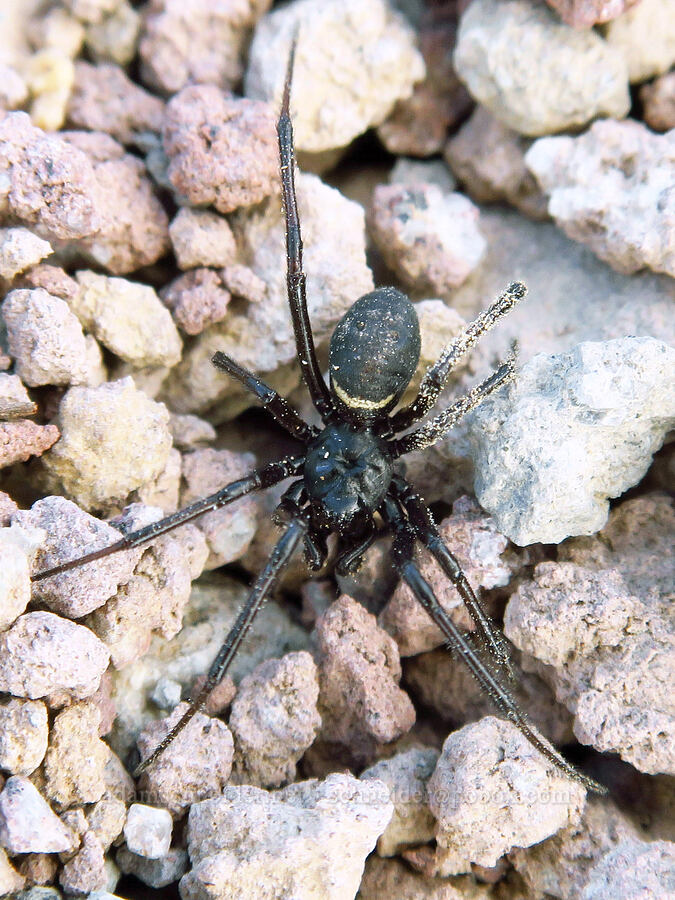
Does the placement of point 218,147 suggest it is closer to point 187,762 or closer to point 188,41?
point 188,41

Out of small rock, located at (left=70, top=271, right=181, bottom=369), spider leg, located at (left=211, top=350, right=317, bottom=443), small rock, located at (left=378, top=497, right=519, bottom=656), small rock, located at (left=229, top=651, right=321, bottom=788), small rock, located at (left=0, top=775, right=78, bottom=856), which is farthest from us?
spider leg, located at (left=211, top=350, right=317, bottom=443)

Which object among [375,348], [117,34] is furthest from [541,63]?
[117,34]

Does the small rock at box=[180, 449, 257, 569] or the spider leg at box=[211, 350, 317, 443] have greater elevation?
the spider leg at box=[211, 350, 317, 443]

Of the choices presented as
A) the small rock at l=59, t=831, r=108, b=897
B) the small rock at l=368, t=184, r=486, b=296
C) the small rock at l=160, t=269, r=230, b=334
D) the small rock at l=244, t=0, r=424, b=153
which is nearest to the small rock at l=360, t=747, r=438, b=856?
the small rock at l=59, t=831, r=108, b=897

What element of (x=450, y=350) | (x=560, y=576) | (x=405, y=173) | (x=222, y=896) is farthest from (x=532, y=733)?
(x=405, y=173)

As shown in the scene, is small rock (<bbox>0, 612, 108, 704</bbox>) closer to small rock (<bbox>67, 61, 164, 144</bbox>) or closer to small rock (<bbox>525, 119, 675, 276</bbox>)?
small rock (<bbox>67, 61, 164, 144</bbox>)

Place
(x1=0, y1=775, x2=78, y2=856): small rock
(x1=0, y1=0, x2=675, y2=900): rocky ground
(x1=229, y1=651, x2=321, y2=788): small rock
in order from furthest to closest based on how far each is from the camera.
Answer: (x1=229, y1=651, x2=321, y2=788): small rock → (x1=0, y1=0, x2=675, y2=900): rocky ground → (x1=0, y1=775, x2=78, y2=856): small rock

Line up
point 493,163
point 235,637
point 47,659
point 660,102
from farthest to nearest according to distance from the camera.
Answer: point 493,163 < point 660,102 < point 235,637 < point 47,659
